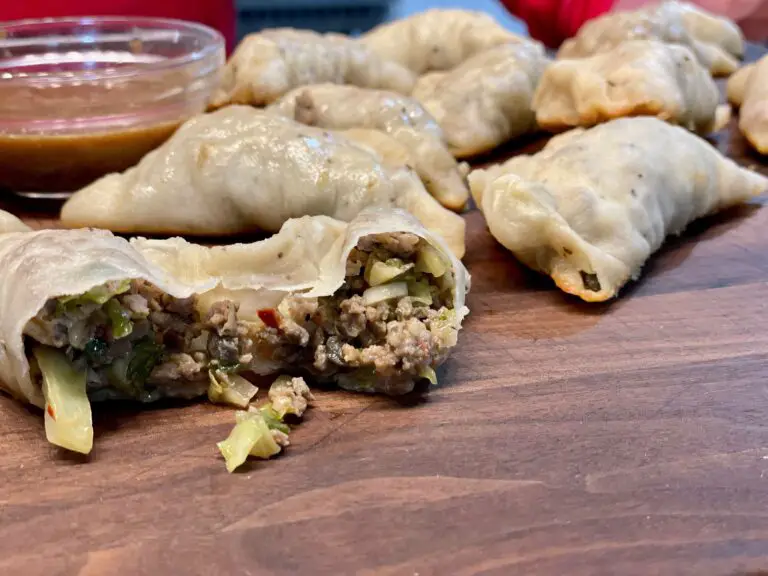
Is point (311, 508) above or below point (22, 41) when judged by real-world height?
below

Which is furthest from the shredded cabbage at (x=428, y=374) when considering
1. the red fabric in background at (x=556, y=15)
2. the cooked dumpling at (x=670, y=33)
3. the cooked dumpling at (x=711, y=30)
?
the red fabric in background at (x=556, y=15)

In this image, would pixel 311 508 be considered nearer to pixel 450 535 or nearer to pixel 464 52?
pixel 450 535

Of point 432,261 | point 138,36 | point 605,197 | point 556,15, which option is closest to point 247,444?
point 432,261

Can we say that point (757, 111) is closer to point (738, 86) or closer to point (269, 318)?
point (738, 86)

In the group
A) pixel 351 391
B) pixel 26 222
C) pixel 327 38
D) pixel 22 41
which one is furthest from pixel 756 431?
pixel 22 41

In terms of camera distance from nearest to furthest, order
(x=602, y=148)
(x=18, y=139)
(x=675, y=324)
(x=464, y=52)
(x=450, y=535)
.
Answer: (x=450, y=535)
(x=675, y=324)
(x=602, y=148)
(x=18, y=139)
(x=464, y=52)

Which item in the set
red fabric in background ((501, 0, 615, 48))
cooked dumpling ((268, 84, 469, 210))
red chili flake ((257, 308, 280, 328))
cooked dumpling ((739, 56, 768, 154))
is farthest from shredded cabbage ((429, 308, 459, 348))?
red fabric in background ((501, 0, 615, 48))
